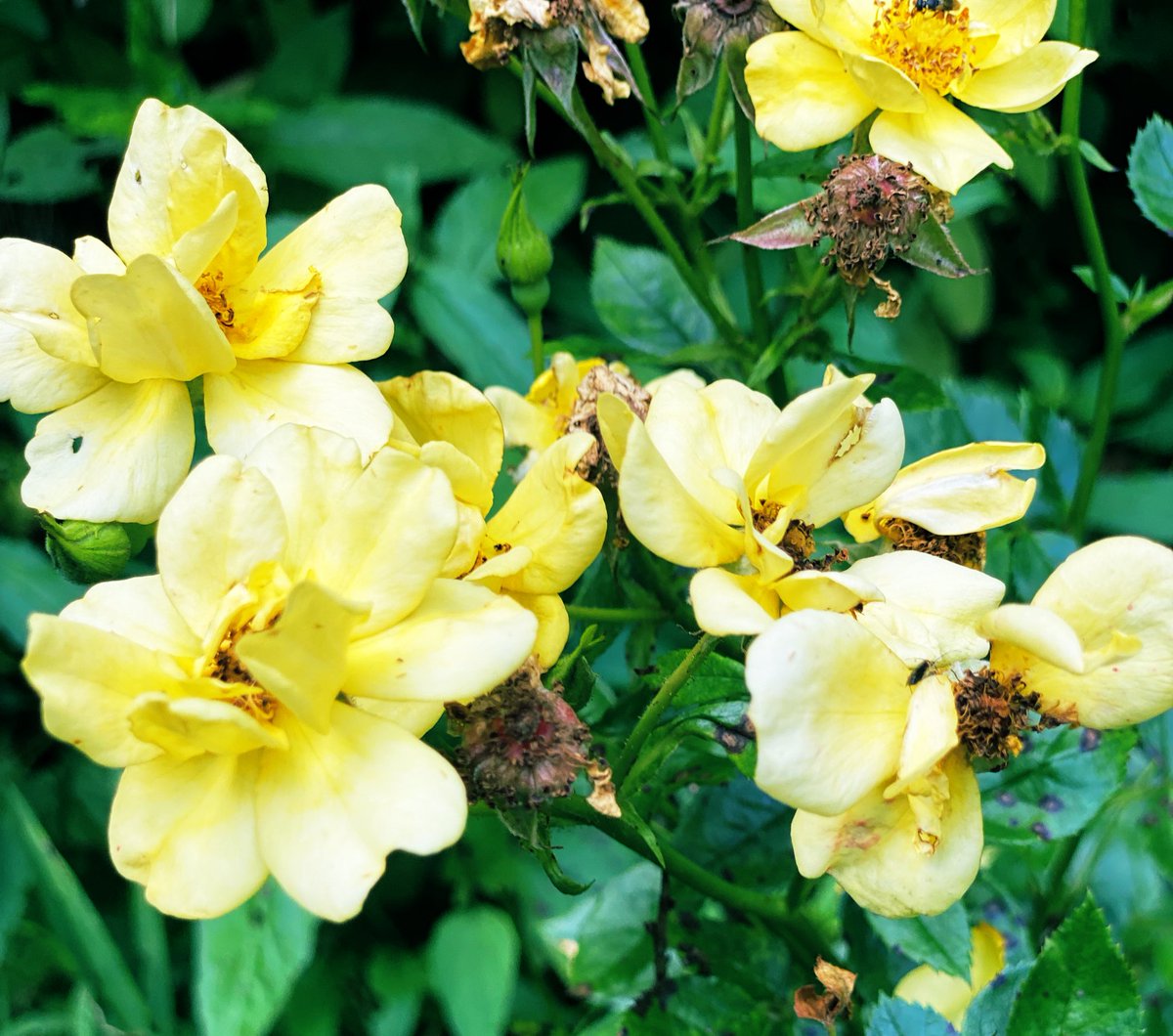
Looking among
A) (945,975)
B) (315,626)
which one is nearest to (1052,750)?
(945,975)

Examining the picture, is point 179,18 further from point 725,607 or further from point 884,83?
point 725,607

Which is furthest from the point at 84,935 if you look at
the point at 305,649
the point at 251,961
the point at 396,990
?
the point at 305,649

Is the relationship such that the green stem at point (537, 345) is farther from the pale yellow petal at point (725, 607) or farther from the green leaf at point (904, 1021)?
the green leaf at point (904, 1021)

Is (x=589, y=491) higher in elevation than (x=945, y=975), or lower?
higher

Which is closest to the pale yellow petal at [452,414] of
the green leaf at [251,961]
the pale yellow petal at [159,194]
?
the pale yellow petal at [159,194]

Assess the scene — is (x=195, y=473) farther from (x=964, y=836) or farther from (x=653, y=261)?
(x=653, y=261)

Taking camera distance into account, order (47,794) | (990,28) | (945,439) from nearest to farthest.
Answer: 1. (990,28)
2. (945,439)
3. (47,794)
